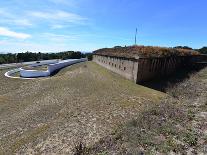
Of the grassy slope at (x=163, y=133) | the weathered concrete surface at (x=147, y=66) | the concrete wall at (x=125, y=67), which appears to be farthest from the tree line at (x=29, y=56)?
the grassy slope at (x=163, y=133)

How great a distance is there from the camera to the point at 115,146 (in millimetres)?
7328

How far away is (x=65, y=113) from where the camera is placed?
39.1 feet

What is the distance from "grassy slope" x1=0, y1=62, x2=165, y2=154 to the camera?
8734mm

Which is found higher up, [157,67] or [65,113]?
[157,67]

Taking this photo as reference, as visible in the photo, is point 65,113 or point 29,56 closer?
point 65,113

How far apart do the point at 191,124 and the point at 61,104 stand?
8052 millimetres

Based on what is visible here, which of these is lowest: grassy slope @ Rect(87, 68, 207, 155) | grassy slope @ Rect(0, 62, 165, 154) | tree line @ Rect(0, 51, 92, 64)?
grassy slope @ Rect(0, 62, 165, 154)

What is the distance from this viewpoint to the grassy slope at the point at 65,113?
28.7ft

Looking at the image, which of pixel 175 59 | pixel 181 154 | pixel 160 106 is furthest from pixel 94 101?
pixel 175 59

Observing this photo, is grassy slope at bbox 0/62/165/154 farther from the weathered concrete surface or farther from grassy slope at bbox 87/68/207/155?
the weathered concrete surface

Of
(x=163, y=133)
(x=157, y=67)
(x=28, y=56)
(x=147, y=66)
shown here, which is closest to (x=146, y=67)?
(x=147, y=66)

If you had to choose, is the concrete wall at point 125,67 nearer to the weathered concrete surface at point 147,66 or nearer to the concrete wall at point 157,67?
the weathered concrete surface at point 147,66

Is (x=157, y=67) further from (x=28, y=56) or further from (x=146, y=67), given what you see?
(x=28, y=56)

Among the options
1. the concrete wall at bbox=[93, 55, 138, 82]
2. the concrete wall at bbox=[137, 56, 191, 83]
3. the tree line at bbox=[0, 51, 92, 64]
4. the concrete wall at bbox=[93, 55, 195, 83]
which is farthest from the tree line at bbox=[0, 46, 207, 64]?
the concrete wall at bbox=[93, 55, 138, 82]
